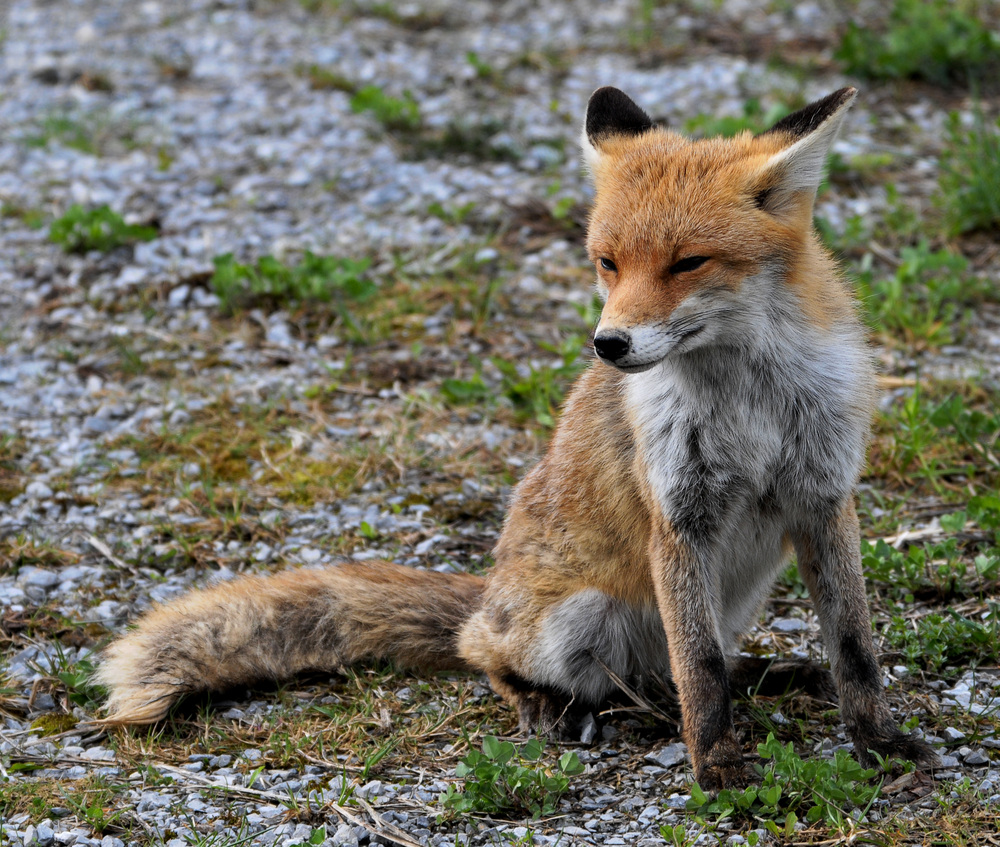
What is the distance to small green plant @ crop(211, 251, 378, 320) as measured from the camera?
7.36 m

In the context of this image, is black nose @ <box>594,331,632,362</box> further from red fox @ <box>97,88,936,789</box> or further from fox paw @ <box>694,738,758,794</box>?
fox paw @ <box>694,738,758,794</box>

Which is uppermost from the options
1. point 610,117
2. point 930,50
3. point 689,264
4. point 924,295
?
point 930,50

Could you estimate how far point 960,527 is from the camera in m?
5.00

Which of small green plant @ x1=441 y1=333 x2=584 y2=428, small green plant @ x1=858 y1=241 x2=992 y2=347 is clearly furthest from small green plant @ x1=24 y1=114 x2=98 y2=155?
small green plant @ x1=858 y1=241 x2=992 y2=347

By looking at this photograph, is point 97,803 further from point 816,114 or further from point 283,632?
point 816,114

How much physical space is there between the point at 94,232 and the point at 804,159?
595 centimetres

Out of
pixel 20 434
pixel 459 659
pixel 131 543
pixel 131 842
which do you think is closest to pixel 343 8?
pixel 20 434

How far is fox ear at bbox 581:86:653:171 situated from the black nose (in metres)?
1.29

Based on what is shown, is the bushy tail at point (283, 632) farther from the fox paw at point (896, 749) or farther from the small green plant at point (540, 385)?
the small green plant at point (540, 385)

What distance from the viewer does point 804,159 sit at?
368 centimetres

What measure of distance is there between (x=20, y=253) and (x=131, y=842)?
591 centimetres

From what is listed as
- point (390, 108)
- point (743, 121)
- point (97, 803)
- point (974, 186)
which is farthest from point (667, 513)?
point (390, 108)

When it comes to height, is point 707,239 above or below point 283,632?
above

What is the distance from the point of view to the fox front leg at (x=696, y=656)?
370 centimetres
